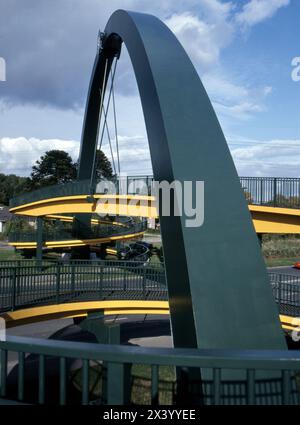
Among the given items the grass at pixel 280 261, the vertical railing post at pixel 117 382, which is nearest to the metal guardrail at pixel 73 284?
the vertical railing post at pixel 117 382

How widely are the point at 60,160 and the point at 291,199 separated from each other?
212 ft

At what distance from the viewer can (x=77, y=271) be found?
13422 mm

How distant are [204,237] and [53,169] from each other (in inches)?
2892

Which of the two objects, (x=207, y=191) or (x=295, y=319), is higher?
(x=207, y=191)

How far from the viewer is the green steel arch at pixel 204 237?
4699 millimetres

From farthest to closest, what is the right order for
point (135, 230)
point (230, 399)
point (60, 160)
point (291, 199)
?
point (60, 160)
point (135, 230)
point (291, 199)
point (230, 399)

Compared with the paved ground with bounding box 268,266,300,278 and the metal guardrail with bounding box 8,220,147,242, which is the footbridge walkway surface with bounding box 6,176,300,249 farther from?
the paved ground with bounding box 268,266,300,278

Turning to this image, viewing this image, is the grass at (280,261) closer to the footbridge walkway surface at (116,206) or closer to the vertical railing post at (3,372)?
the footbridge walkway surface at (116,206)

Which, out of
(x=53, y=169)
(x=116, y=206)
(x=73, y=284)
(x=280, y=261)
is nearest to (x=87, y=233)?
(x=116, y=206)

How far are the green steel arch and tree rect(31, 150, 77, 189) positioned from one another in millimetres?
70691

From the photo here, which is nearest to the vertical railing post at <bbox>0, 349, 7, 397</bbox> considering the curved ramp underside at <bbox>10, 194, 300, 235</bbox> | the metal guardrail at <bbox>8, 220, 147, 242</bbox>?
the curved ramp underside at <bbox>10, 194, 300, 235</bbox>

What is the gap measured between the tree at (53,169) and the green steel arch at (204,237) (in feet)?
232
